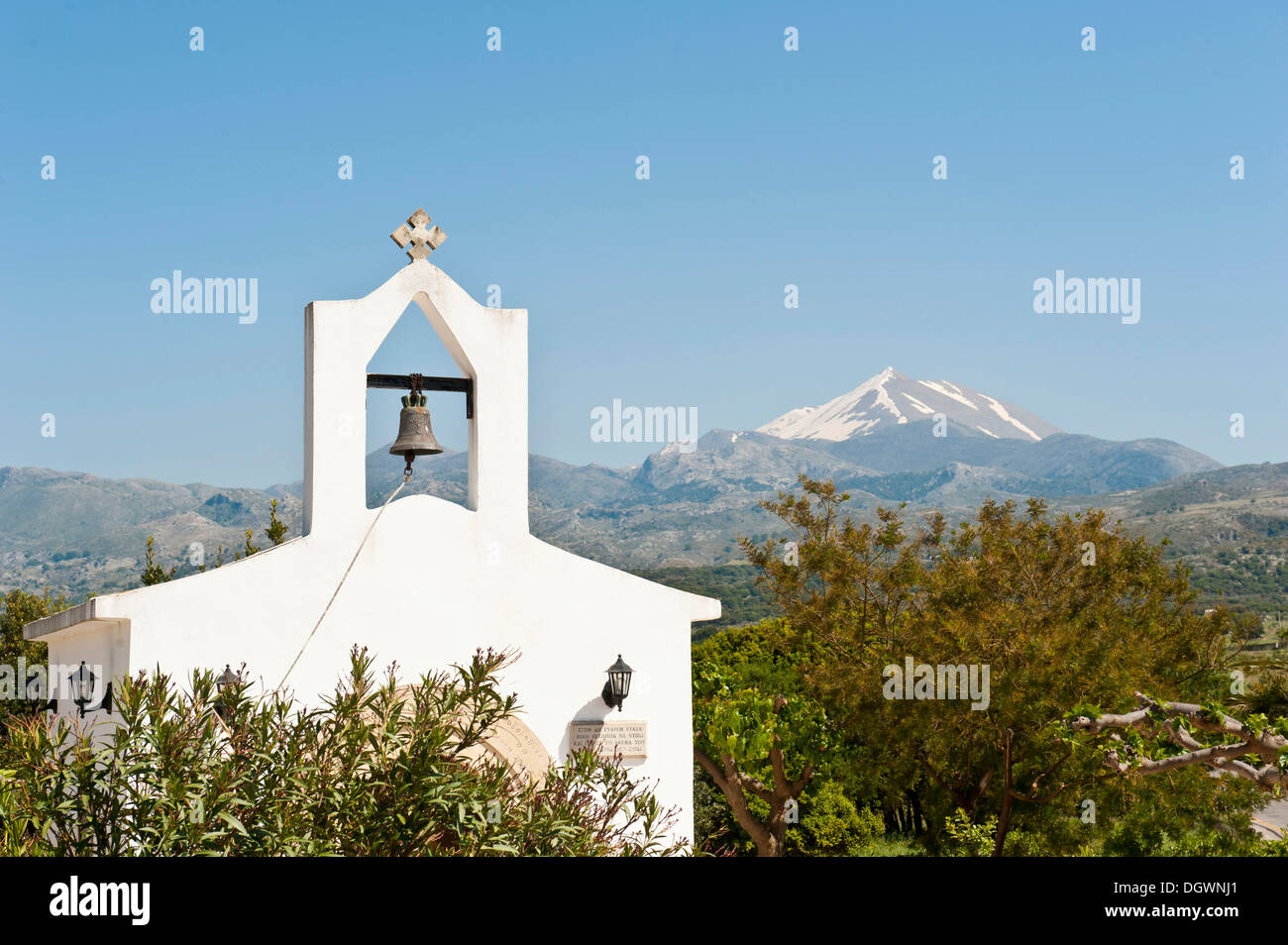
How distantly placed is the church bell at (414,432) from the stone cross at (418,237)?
49.2 inches

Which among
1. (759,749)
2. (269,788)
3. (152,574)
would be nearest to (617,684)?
(269,788)

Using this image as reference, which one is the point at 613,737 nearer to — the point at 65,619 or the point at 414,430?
the point at 414,430

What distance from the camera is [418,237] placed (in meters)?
10.1

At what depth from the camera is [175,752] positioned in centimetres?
498

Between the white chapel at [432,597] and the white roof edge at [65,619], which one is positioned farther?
the white chapel at [432,597]

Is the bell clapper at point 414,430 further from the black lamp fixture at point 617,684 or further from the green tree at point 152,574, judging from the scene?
the green tree at point 152,574

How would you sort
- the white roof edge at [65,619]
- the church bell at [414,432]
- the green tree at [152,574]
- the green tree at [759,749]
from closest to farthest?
the white roof edge at [65,619]
the church bell at [414,432]
the green tree at [759,749]
the green tree at [152,574]

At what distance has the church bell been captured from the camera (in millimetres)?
10242

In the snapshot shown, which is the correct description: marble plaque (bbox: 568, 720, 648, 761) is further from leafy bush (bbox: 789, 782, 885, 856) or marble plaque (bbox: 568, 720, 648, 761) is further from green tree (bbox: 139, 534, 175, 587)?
Result: leafy bush (bbox: 789, 782, 885, 856)

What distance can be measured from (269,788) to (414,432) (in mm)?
5449

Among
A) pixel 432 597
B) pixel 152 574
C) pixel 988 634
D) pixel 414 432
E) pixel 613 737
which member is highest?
pixel 414 432

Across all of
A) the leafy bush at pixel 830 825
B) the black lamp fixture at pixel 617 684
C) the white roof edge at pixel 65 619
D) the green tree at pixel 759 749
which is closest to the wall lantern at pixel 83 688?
the white roof edge at pixel 65 619

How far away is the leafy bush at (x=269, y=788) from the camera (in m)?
4.81
